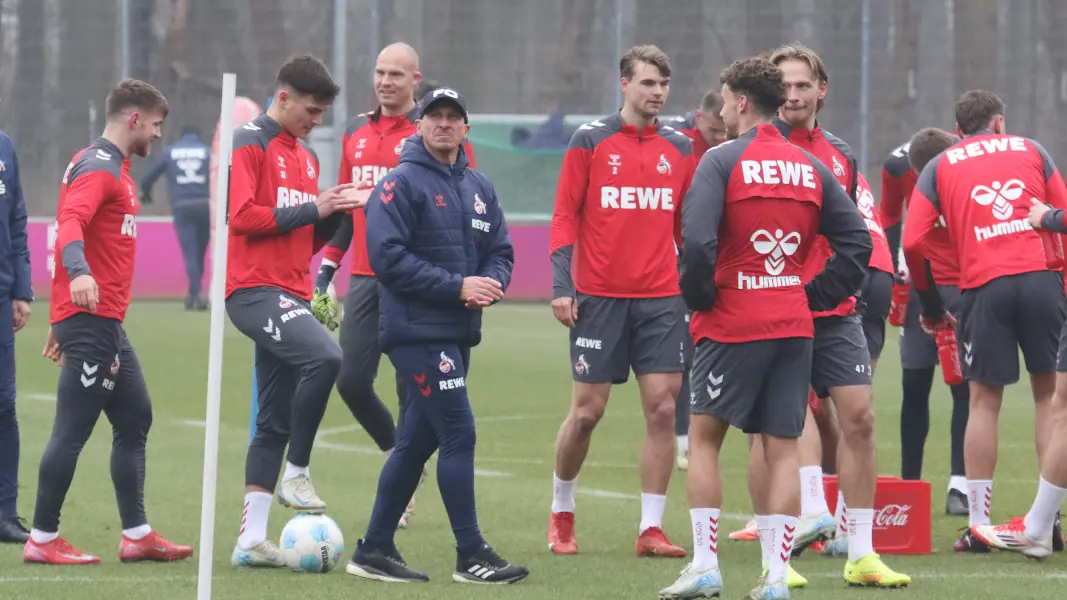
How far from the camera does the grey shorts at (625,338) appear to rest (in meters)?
8.41

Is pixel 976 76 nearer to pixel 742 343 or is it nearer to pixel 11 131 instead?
pixel 11 131

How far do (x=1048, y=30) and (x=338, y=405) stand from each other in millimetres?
15306

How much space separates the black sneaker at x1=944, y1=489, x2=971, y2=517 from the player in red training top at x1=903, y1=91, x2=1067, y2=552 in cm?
104

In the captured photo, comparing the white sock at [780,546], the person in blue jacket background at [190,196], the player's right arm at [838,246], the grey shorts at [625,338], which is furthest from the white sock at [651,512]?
the person in blue jacket background at [190,196]

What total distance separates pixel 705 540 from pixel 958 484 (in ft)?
11.3

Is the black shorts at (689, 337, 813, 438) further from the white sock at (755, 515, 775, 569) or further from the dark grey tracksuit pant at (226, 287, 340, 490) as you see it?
the dark grey tracksuit pant at (226, 287, 340, 490)

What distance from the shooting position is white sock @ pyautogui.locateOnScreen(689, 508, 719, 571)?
6.71 m

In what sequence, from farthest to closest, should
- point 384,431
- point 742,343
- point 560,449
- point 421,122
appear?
point 384,431 < point 560,449 < point 421,122 < point 742,343

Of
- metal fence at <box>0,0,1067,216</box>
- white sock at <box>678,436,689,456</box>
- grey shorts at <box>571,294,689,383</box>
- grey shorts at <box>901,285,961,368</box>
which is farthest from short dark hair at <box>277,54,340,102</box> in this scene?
metal fence at <box>0,0,1067,216</box>

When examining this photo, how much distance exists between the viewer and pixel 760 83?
22.4 feet

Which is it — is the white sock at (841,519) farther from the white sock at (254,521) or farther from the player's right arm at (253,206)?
the player's right arm at (253,206)

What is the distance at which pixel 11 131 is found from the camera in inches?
1022

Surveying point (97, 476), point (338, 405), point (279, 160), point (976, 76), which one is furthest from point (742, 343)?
point (976, 76)

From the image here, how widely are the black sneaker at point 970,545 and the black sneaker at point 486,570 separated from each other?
2281mm
